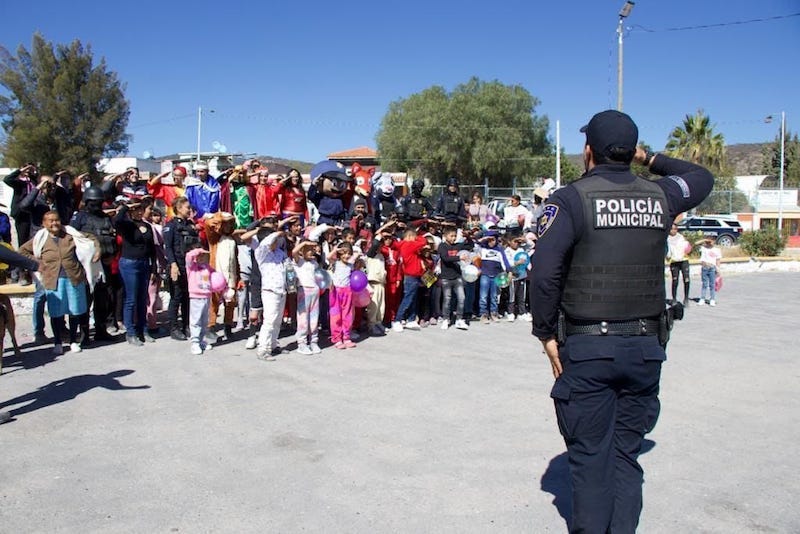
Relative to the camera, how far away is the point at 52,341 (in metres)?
8.66

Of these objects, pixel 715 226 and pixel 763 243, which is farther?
pixel 715 226

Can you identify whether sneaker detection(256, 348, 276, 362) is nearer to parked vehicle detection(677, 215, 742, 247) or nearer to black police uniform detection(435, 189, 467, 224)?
black police uniform detection(435, 189, 467, 224)

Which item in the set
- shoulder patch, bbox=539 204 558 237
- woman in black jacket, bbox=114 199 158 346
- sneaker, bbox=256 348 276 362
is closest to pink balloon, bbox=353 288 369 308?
sneaker, bbox=256 348 276 362

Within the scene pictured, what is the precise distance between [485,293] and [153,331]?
5.27 meters

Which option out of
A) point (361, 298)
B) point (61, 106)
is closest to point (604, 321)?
point (361, 298)

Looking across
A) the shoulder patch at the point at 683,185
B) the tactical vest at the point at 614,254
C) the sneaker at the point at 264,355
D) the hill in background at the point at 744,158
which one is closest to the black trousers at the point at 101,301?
the sneaker at the point at 264,355

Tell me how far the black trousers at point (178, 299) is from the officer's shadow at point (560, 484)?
5.73 meters

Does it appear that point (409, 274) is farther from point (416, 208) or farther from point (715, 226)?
point (715, 226)

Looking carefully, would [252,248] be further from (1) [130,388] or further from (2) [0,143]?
(2) [0,143]

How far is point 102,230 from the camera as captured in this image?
8547mm

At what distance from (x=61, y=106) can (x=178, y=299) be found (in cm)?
2776

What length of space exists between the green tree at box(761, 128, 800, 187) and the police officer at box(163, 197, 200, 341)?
46.2 meters

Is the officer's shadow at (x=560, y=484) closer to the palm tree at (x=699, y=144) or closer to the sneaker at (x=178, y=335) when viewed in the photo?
the sneaker at (x=178, y=335)

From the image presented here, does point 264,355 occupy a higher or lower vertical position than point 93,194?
lower
